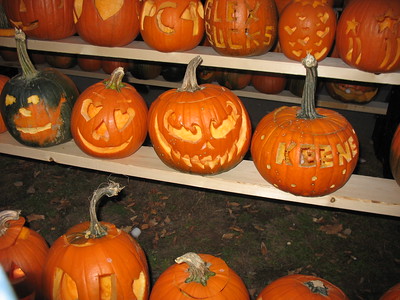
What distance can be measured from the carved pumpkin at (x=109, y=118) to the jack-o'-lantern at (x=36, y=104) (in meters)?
0.27

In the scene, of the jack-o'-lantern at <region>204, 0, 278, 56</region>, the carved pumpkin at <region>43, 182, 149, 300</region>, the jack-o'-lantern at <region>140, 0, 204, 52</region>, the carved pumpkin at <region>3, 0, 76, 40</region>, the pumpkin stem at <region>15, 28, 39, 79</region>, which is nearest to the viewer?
the carved pumpkin at <region>43, 182, 149, 300</region>

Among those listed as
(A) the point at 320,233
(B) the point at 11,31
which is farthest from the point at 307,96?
(B) the point at 11,31

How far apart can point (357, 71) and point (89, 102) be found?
1849mm

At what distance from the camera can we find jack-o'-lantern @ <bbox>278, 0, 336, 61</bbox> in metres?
2.24

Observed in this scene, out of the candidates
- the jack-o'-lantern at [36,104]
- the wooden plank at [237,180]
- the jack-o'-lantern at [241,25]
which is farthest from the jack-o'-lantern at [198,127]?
the jack-o'-lantern at [36,104]

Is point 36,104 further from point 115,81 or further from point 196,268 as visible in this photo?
point 196,268

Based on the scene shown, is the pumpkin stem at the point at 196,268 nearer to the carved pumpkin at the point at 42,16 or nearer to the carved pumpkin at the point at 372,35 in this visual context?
the carved pumpkin at the point at 372,35

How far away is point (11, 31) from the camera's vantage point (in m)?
2.95

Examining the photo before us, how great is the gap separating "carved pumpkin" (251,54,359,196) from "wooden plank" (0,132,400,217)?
4.8 inches

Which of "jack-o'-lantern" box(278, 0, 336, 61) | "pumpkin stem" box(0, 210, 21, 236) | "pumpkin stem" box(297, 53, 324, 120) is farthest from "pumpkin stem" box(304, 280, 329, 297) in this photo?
"pumpkin stem" box(0, 210, 21, 236)

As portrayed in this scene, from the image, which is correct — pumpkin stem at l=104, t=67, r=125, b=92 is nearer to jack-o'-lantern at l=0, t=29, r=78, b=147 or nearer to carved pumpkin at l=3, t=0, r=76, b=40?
jack-o'-lantern at l=0, t=29, r=78, b=147

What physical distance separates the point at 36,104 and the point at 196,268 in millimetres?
1707

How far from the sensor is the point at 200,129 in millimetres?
2043

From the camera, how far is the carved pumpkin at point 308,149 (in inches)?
73.9
